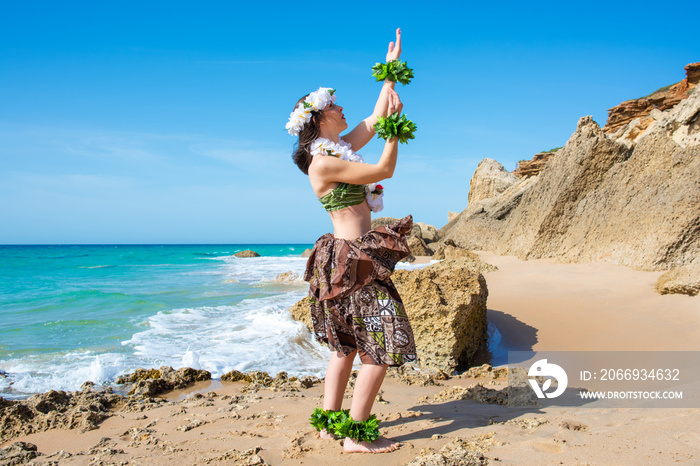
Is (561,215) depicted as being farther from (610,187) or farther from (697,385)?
(697,385)

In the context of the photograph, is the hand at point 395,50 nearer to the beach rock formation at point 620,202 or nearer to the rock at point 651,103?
the beach rock formation at point 620,202

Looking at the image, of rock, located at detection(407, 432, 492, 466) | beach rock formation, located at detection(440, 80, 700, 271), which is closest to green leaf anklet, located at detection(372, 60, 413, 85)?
rock, located at detection(407, 432, 492, 466)

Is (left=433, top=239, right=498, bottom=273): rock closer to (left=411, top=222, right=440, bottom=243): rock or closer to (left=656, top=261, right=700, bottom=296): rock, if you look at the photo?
(left=656, top=261, right=700, bottom=296): rock

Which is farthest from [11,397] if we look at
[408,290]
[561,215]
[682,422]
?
[561,215]

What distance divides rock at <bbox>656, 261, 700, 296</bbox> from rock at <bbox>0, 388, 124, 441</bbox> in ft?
20.3

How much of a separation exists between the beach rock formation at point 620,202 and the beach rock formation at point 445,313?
Result: 11.9 feet

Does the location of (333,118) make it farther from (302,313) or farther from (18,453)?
(302,313)

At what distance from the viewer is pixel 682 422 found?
2420 millimetres

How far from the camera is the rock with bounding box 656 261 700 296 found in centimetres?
554

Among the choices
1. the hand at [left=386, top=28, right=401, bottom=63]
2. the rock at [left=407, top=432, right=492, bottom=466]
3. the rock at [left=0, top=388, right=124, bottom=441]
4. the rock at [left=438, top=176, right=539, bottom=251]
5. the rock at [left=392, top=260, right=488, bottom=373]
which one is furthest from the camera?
the rock at [left=438, top=176, right=539, bottom=251]

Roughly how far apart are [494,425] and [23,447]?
2.93 m

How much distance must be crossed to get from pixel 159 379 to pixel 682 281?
19.6 ft

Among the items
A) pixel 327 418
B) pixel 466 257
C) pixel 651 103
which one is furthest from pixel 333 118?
pixel 651 103

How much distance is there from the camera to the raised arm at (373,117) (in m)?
3.07
